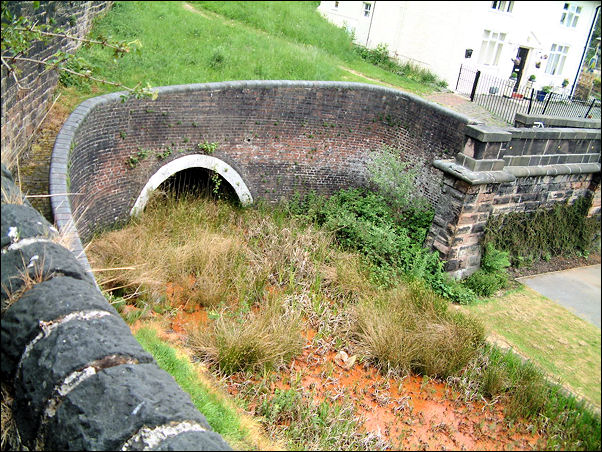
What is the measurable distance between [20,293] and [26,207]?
0.61 metres

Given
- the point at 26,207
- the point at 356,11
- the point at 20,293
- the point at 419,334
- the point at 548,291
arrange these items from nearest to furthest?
the point at 20,293 → the point at 26,207 → the point at 419,334 → the point at 548,291 → the point at 356,11

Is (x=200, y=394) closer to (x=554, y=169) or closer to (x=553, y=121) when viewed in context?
(x=554, y=169)

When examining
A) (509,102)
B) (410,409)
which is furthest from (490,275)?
(509,102)

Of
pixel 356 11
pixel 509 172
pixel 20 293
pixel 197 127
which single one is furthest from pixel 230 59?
pixel 20 293

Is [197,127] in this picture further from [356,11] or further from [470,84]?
[356,11]

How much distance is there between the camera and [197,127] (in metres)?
11.5

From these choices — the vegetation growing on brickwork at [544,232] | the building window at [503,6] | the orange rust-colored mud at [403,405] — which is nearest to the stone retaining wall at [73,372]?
the orange rust-colored mud at [403,405]

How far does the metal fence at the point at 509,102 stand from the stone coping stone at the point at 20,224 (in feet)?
44.8

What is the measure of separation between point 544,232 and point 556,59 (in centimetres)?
1599

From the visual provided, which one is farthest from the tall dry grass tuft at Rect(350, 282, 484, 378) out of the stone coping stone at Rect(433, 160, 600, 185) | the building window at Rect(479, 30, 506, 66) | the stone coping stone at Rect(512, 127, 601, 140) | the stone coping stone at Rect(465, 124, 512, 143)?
the building window at Rect(479, 30, 506, 66)

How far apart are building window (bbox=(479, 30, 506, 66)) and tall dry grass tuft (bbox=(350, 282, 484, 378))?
13922 mm

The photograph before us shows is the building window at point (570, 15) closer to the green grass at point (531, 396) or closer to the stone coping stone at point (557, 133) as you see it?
the stone coping stone at point (557, 133)

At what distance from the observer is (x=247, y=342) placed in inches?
270

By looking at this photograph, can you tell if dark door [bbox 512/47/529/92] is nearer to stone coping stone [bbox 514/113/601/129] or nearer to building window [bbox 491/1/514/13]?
building window [bbox 491/1/514/13]
